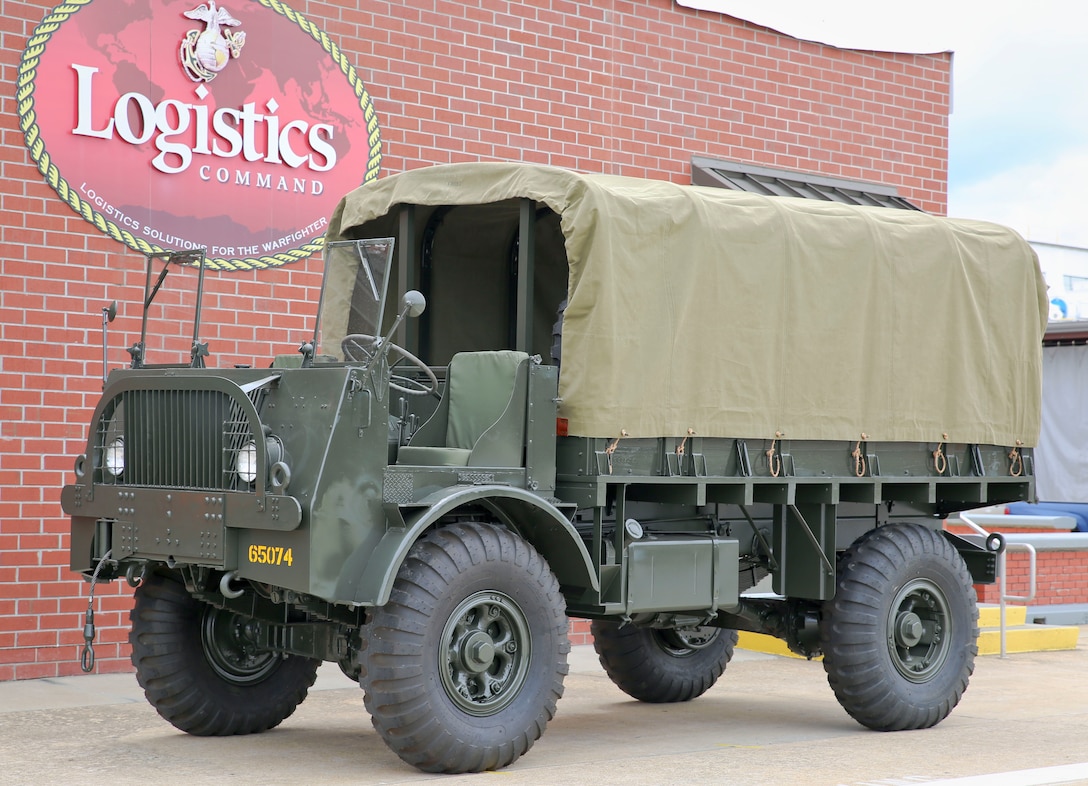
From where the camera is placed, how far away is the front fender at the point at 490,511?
23.0 feet

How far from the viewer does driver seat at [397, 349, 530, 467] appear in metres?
7.84

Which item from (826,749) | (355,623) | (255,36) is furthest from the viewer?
(255,36)

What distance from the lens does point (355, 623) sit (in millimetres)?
7492

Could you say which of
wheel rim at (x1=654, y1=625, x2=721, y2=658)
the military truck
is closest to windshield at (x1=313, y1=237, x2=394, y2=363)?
the military truck

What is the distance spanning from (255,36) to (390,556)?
6240 mm

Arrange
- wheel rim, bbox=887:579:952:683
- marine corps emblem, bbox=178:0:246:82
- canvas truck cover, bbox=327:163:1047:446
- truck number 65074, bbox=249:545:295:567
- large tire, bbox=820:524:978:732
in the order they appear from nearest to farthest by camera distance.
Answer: truck number 65074, bbox=249:545:295:567, canvas truck cover, bbox=327:163:1047:446, large tire, bbox=820:524:978:732, wheel rim, bbox=887:579:952:683, marine corps emblem, bbox=178:0:246:82

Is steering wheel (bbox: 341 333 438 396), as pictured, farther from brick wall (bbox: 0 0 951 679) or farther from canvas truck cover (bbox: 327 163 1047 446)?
brick wall (bbox: 0 0 951 679)

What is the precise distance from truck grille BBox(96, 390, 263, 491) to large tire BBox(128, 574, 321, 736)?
0.85 m

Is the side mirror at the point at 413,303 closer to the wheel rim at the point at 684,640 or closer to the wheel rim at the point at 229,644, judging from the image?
the wheel rim at the point at 229,644

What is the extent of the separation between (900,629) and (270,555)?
4.27 metres

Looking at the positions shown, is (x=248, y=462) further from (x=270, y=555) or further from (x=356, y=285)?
(x=356, y=285)

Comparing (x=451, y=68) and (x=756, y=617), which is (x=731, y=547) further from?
(x=451, y=68)

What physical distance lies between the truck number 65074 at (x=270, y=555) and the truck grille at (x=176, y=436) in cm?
36

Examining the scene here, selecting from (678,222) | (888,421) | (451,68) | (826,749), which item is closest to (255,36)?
(451,68)
